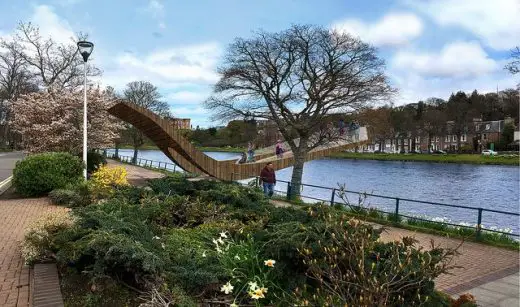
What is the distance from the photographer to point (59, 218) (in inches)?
298

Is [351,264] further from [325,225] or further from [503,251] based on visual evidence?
[503,251]

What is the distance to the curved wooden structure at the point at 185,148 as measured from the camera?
65.3ft

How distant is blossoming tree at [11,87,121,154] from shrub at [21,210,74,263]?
18429 millimetres

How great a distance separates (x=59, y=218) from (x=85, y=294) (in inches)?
116

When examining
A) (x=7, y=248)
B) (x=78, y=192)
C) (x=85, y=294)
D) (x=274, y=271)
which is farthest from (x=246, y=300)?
(x=78, y=192)

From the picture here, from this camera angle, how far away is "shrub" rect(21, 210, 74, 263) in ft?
20.7

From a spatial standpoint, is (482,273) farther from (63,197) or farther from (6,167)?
(6,167)

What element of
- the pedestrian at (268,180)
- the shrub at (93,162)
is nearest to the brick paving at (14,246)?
the shrub at (93,162)

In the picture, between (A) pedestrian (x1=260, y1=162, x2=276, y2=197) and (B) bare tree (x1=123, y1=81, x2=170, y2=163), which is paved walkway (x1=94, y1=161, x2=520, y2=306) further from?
(B) bare tree (x1=123, y1=81, x2=170, y2=163)

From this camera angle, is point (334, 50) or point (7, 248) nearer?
point (7, 248)

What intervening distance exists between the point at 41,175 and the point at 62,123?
9.82 m

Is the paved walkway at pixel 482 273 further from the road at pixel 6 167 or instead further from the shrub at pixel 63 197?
the road at pixel 6 167

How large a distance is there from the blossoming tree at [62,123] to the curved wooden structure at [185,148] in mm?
5301

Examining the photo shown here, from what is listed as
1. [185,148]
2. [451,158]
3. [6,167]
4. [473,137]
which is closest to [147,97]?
[6,167]
